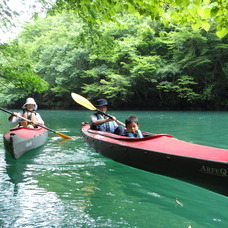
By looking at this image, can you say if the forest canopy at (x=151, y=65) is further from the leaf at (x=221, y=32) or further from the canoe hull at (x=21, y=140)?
the leaf at (x=221, y=32)

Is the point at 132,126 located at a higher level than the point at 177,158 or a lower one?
higher

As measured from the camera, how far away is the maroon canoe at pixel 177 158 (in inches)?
111

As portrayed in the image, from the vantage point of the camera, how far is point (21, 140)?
17.9 ft

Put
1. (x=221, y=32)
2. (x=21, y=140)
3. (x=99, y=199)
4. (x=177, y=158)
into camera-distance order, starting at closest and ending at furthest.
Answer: (x=221, y=32), (x=177, y=158), (x=99, y=199), (x=21, y=140)

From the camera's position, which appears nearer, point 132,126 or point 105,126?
point 132,126

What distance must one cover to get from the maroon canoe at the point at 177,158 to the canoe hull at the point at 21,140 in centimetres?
197

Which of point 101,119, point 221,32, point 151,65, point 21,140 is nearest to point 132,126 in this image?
point 101,119

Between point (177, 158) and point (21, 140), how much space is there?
3531mm

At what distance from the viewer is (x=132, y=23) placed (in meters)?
22.2

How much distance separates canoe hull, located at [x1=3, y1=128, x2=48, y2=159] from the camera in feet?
17.1

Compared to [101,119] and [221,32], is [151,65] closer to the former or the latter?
[101,119]

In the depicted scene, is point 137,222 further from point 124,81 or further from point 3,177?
point 124,81

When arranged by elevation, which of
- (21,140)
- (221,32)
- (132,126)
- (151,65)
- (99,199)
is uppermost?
(151,65)

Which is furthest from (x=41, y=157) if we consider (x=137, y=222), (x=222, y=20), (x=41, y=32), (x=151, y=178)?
(x=41, y=32)
